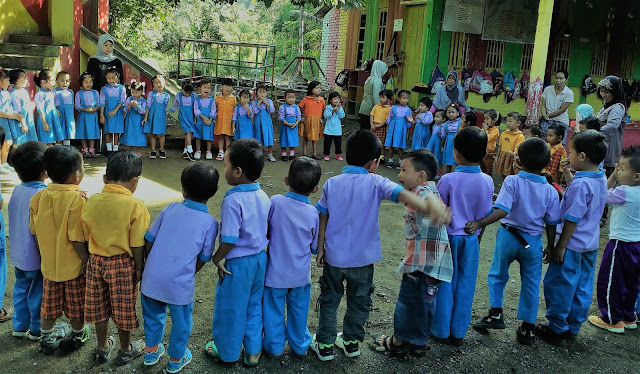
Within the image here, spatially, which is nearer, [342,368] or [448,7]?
[342,368]

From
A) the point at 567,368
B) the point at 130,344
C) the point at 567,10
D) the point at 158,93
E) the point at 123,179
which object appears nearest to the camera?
the point at 123,179

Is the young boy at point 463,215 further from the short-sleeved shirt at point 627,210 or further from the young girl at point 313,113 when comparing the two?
the young girl at point 313,113

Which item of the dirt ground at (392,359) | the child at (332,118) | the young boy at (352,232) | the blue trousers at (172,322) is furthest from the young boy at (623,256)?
the child at (332,118)

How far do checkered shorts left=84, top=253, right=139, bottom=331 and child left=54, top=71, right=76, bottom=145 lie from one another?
5799 mm

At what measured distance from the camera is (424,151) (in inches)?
123

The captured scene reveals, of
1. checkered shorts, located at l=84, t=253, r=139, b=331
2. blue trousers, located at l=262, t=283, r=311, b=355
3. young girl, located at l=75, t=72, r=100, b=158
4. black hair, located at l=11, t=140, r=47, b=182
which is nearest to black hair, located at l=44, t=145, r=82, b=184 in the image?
black hair, located at l=11, t=140, r=47, b=182

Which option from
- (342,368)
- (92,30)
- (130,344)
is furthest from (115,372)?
(92,30)

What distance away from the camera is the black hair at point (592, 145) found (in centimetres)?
354

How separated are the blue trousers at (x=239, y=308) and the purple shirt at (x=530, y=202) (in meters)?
1.52

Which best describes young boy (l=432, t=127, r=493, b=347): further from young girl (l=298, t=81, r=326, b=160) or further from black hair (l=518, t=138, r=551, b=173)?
young girl (l=298, t=81, r=326, b=160)

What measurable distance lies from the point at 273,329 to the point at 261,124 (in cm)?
638

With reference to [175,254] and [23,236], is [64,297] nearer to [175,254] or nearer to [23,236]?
[23,236]

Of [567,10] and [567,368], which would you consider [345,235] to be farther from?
[567,10]

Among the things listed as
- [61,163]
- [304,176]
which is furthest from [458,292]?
[61,163]
